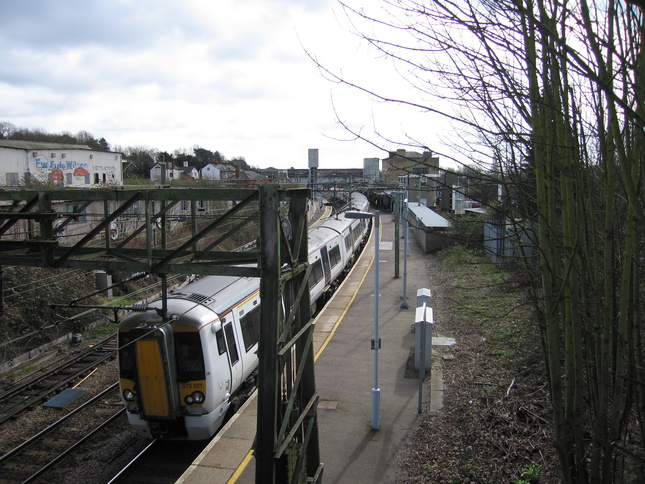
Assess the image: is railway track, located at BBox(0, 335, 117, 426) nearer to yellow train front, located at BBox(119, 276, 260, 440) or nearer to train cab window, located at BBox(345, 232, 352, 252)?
yellow train front, located at BBox(119, 276, 260, 440)

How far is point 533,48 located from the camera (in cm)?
368

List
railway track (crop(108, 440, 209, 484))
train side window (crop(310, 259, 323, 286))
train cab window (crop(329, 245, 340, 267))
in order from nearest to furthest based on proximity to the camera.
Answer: railway track (crop(108, 440, 209, 484)) < train side window (crop(310, 259, 323, 286)) < train cab window (crop(329, 245, 340, 267))

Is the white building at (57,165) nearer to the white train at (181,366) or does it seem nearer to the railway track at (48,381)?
the railway track at (48,381)


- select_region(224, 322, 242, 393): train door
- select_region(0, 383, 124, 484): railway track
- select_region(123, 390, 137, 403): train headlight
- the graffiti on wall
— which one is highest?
the graffiti on wall

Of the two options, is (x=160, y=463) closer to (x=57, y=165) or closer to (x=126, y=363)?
(x=126, y=363)

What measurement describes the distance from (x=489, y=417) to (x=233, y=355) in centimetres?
429

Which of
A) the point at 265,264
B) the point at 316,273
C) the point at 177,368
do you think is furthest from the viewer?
the point at 316,273

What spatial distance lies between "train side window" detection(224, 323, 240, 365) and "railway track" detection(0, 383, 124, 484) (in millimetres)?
2951

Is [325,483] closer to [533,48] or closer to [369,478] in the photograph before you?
[369,478]

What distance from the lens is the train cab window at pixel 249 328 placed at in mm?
9766

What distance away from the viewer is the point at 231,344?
29.8 ft

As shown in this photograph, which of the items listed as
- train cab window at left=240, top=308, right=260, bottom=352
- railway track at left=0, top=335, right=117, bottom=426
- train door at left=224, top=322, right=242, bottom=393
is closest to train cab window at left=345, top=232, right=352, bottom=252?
railway track at left=0, top=335, right=117, bottom=426

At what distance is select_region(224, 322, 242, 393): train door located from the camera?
897 centimetres

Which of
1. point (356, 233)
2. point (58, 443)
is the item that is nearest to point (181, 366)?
point (58, 443)
